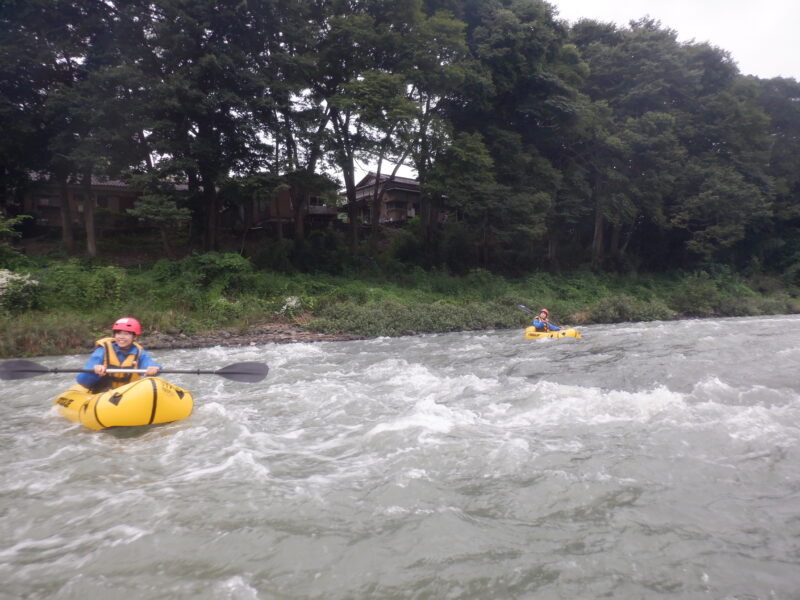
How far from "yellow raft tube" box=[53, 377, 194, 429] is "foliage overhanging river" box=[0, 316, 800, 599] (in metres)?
0.15

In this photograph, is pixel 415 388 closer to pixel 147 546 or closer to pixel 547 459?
pixel 547 459

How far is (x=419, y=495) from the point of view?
406cm

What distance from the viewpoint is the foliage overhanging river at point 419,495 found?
3039 mm

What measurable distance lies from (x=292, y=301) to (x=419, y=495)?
1249 cm

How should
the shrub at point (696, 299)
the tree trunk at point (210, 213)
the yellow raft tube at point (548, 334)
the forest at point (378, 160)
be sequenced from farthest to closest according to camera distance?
the shrub at point (696, 299)
the tree trunk at point (210, 213)
the forest at point (378, 160)
the yellow raft tube at point (548, 334)

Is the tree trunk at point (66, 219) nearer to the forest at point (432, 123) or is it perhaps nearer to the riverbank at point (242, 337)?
the forest at point (432, 123)

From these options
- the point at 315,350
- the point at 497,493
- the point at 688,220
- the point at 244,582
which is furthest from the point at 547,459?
the point at 688,220

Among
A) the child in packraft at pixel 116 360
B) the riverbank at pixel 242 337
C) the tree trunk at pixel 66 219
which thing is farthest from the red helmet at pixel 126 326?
the tree trunk at pixel 66 219

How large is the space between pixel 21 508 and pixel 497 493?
3.55 meters

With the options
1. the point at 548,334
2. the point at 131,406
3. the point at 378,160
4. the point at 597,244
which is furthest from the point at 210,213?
the point at 597,244

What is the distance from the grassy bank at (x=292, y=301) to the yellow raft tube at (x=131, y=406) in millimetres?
6822

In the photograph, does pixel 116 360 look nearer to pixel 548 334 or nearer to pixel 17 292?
pixel 17 292

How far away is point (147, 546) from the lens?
3.36 metres

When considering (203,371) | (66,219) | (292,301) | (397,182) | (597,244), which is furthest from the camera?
(397,182)
